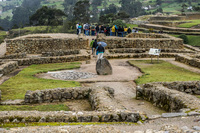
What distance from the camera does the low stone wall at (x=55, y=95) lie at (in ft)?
35.1

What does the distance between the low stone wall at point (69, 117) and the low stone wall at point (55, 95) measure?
9.90 ft

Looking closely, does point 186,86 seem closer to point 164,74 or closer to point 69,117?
point 164,74

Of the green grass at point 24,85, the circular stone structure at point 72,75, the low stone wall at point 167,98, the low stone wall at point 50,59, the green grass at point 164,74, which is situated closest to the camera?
the low stone wall at point 167,98

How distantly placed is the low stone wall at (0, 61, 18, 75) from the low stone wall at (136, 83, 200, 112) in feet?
28.0

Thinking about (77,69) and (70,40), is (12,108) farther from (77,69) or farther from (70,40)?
(70,40)

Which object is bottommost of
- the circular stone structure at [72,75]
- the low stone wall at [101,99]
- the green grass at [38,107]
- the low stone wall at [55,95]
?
the circular stone structure at [72,75]

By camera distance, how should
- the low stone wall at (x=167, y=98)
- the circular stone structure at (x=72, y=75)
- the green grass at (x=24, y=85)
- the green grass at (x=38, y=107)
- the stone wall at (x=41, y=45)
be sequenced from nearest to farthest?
the low stone wall at (x=167, y=98)
the green grass at (x=38, y=107)
the green grass at (x=24, y=85)
the circular stone structure at (x=72, y=75)
the stone wall at (x=41, y=45)

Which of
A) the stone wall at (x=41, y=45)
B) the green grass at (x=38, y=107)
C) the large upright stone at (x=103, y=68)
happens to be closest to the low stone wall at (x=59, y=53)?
the stone wall at (x=41, y=45)

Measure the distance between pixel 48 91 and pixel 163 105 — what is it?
3866 millimetres

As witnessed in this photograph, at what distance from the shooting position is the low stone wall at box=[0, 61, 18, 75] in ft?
55.8

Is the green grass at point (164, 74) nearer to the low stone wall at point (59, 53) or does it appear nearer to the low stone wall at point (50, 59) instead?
the low stone wall at point (50, 59)

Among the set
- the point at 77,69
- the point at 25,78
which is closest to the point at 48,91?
the point at 25,78

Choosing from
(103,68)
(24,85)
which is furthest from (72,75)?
(24,85)

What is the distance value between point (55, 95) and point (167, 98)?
376cm
